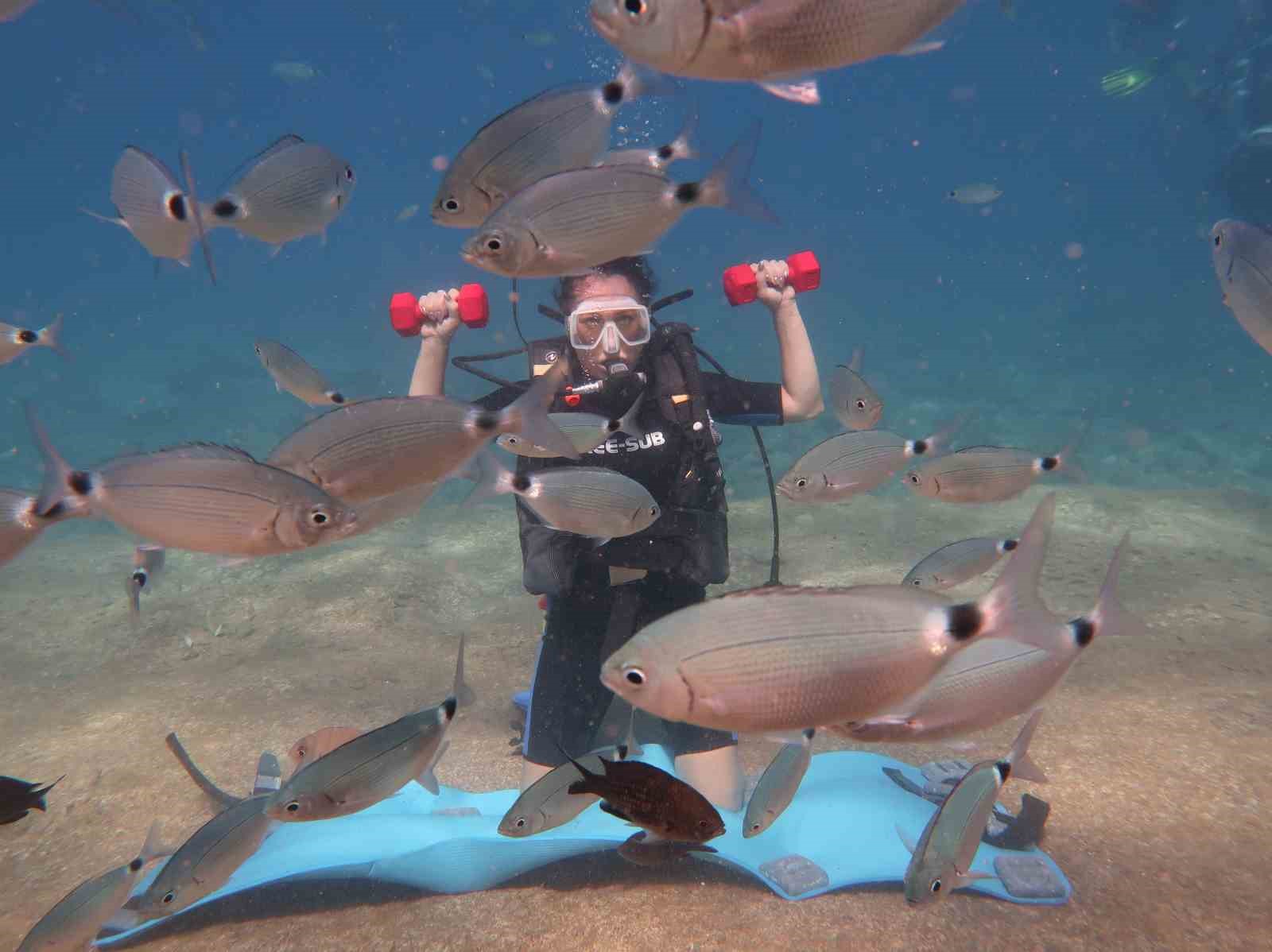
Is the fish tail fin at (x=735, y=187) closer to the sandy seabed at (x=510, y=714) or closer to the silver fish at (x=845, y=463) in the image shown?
the silver fish at (x=845, y=463)

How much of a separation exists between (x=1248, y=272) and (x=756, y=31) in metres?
2.19

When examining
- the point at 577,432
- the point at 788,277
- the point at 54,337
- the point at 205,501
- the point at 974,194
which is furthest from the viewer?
the point at 974,194

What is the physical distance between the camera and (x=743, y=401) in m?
4.43

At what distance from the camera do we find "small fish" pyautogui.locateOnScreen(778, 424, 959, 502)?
318 centimetres

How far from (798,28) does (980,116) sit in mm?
123627

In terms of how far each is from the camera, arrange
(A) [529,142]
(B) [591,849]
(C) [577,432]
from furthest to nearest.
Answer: (B) [591,849] < (C) [577,432] < (A) [529,142]

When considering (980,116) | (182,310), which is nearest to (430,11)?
(182,310)

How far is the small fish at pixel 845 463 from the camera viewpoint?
3.18 meters

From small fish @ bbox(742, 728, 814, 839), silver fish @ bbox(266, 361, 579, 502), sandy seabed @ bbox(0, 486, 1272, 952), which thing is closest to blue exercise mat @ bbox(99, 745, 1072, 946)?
sandy seabed @ bbox(0, 486, 1272, 952)

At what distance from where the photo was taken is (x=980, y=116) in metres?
98.0

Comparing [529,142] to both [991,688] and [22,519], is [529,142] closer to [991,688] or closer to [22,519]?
[22,519]

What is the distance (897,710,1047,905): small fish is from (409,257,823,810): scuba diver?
209cm

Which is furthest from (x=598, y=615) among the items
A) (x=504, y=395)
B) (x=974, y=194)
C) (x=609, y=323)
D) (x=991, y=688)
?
(x=974, y=194)

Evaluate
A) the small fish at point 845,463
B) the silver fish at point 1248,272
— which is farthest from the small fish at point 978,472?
the silver fish at point 1248,272
